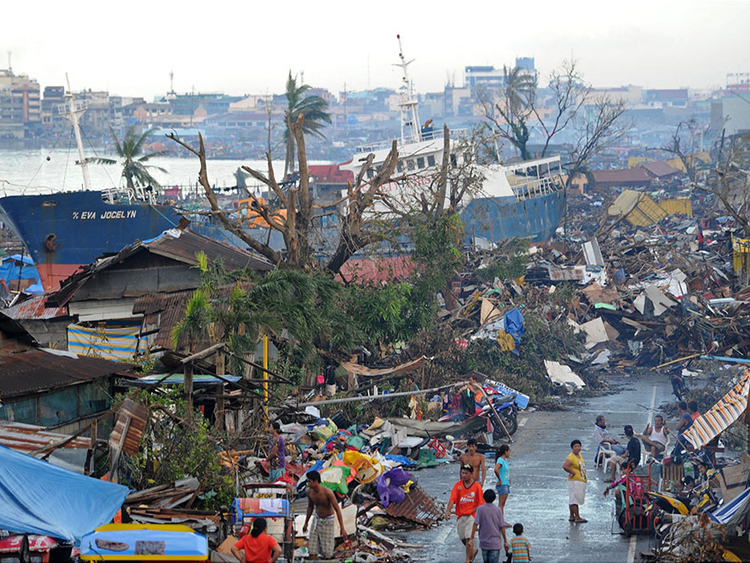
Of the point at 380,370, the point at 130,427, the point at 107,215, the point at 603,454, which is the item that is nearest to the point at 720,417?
the point at 603,454

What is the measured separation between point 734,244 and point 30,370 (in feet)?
74.2

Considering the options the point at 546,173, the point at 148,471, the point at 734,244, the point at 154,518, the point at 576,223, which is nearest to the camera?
the point at 154,518

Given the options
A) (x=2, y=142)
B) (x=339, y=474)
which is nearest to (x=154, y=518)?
(x=339, y=474)

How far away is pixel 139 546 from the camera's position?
7.90 metres

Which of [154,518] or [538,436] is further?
[538,436]

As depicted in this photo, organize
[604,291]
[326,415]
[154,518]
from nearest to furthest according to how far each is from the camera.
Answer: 1. [154,518]
2. [326,415]
3. [604,291]

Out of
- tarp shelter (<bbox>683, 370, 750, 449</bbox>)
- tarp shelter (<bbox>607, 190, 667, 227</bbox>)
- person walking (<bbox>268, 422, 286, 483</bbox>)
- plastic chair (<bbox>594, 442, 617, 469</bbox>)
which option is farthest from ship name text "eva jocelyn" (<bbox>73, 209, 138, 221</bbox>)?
tarp shelter (<bbox>683, 370, 750, 449</bbox>)

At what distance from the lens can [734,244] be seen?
93.6 feet

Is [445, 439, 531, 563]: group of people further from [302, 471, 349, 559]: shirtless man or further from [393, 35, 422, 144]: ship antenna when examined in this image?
[393, 35, 422, 144]: ship antenna

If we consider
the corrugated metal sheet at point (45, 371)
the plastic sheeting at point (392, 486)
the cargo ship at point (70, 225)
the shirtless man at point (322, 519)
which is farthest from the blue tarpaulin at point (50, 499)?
the cargo ship at point (70, 225)

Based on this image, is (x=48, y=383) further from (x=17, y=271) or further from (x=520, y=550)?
(x=17, y=271)

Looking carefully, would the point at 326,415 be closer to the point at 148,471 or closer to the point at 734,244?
the point at 148,471

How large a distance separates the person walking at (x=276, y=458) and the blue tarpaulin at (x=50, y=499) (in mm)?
3003

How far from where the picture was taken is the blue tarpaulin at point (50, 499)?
8305 millimetres
